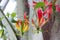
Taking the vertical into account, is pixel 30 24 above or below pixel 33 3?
below

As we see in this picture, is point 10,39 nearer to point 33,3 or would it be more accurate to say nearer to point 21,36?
point 21,36

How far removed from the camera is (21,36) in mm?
875

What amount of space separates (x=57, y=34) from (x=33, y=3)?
0.22 m

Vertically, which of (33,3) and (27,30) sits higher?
(33,3)

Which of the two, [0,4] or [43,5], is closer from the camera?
[43,5]

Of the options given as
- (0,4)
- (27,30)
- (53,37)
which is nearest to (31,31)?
(27,30)

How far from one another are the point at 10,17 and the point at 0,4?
103mm

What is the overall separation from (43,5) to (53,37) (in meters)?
0.21

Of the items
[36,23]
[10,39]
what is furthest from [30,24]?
[10,39]

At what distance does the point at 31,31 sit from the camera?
872mm

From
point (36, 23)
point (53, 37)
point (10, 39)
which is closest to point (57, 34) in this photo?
point (53, 37)

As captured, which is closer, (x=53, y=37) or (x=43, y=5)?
(x=43, y=5)

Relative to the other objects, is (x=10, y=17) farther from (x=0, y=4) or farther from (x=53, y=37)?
(x=53, y=37)

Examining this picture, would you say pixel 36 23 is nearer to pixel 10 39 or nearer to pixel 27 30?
pixel 27 30
